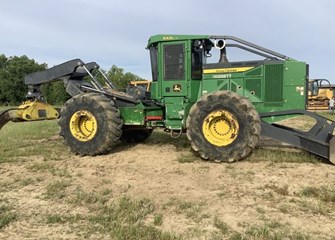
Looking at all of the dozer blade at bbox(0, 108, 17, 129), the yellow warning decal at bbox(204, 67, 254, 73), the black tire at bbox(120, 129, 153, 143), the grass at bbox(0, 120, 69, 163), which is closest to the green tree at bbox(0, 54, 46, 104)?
the grass at bbox(0, 120, 69, 163)

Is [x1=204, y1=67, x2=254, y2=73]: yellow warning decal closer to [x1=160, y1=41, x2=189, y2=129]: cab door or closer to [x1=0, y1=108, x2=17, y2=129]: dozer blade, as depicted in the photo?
[x1=160, y1=41, x2=189, y2=129]: cab door

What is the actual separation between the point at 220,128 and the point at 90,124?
3156 mm

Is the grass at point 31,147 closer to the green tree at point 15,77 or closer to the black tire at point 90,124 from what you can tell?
the black tire at point 90,124

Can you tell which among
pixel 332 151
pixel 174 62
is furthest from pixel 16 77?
pixel 332 151

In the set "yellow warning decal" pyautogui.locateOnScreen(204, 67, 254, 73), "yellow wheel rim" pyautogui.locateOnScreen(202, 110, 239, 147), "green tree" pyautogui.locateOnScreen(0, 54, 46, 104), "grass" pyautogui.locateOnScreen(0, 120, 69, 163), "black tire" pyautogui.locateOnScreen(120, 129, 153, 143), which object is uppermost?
"green tree" pyautogui.locateOnScreen(0, 54, 46, 104)

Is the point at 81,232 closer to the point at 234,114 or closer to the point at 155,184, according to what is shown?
the point at 155,184

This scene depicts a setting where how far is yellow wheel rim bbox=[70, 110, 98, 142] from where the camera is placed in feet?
29.3

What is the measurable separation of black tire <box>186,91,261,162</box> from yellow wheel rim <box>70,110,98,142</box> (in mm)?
2340

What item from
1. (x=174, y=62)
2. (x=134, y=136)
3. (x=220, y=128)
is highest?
(x=174, y=62)

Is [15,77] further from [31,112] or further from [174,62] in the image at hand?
[174,62]

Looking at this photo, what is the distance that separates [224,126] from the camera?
806 centimetres

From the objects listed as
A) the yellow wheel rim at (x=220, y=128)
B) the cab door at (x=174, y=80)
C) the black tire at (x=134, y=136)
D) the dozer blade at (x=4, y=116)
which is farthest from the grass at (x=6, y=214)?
the black tire at (x=134, y=136)

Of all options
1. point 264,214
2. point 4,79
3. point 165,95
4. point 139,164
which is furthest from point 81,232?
point 4,79

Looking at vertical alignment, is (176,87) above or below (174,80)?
below
